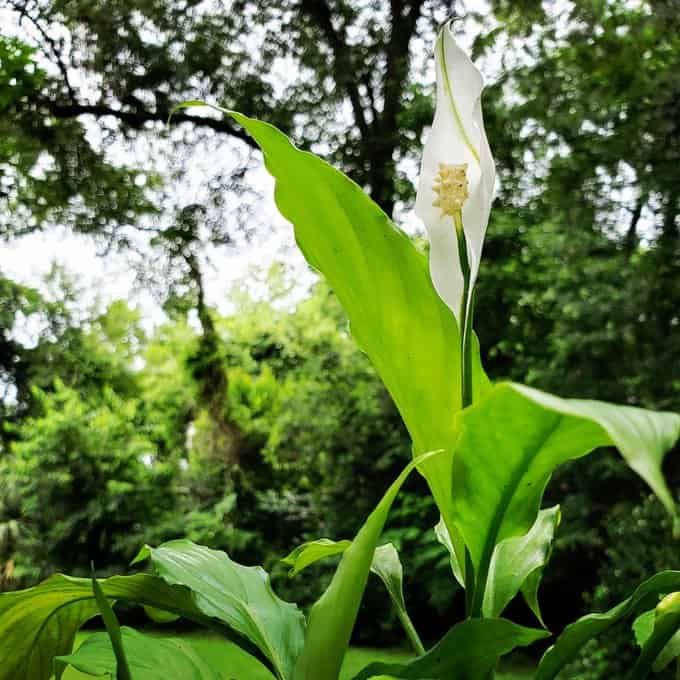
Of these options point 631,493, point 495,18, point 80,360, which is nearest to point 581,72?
point 495,18

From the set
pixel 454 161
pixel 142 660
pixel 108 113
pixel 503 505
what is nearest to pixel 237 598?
pixel 142 660

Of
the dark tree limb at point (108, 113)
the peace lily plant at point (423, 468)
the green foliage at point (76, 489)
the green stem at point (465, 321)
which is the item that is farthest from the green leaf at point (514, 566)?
the green foliage at point (76, 489)

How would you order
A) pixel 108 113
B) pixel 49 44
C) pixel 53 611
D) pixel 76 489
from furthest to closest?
pixel 76 489, pixel 108 113, pixel 49 44, pixel 53 611

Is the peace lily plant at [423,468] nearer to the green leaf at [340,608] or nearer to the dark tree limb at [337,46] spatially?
the green leaf at [340,608]

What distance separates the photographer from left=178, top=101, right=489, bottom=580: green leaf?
46 cm

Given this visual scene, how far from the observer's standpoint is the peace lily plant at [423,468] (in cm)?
41

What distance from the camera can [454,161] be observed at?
46 centimetres

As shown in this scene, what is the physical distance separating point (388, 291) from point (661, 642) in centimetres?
24

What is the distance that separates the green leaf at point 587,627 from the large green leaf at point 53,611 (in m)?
0.20

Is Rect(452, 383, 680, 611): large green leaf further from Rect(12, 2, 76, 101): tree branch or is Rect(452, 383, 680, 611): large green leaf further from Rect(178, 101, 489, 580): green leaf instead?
Rect(12, 2, 76, 101): tree branch

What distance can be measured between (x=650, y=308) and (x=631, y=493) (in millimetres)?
588

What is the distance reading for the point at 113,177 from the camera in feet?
11.5

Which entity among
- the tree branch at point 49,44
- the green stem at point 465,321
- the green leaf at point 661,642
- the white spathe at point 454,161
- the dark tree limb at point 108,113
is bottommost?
the green leaf at point 661,642

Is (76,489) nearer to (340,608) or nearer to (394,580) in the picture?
(394,580)
